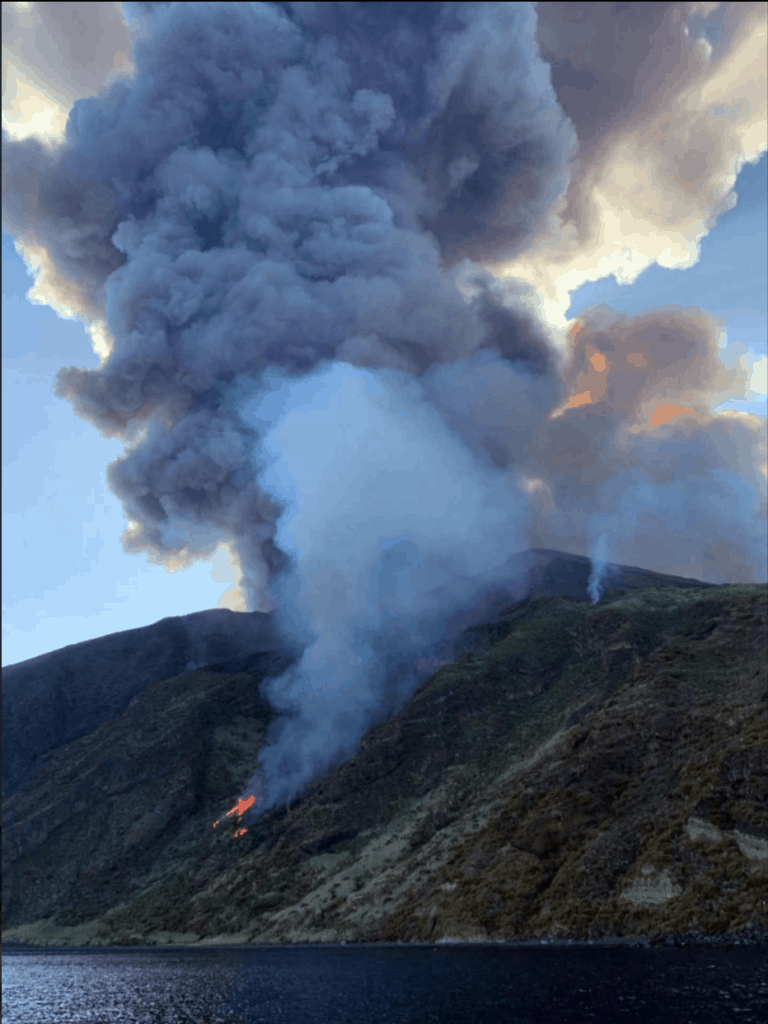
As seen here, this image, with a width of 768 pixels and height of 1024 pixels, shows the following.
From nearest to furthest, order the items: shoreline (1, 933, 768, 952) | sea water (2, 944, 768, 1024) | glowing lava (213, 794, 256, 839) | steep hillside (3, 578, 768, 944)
→ sea water (2, 944, 768, 1024) < shoreline (1, 933, 768, 952) < steep hillside (3, 578, 768, 944) < glowing lava (213, 794, 256, 839)

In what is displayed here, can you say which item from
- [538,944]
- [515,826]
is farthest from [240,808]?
[538,944]

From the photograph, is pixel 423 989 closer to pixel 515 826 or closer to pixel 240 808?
pixel 515 826

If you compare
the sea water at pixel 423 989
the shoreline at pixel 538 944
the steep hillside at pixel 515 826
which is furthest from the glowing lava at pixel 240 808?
the sea water at pixel 423 989

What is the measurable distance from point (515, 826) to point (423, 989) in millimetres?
55467

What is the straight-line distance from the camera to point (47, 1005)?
8488 centimetres

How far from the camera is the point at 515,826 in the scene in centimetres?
12225

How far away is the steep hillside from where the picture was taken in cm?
9800

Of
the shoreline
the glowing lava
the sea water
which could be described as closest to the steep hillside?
the shoreline

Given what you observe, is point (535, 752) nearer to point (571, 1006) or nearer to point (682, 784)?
point (682, 784)

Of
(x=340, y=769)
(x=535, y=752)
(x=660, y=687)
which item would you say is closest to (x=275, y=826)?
(x=340, y=769)

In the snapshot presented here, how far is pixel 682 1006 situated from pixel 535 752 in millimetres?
100971

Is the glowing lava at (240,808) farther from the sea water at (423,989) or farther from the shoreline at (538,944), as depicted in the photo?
the sea water at (423,989)

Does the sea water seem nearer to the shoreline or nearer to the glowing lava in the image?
the shoreline

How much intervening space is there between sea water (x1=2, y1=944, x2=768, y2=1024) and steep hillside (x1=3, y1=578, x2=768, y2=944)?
1030 centimetres
